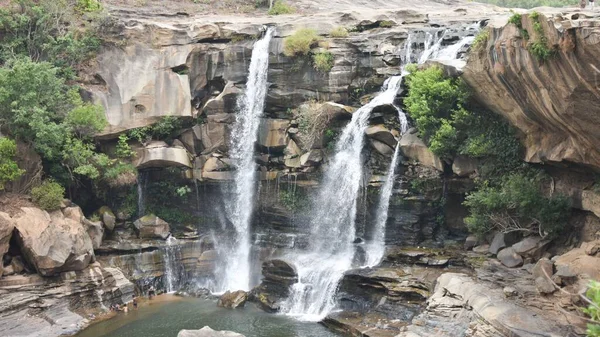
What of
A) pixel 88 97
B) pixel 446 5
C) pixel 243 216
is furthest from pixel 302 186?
pixel 446 5

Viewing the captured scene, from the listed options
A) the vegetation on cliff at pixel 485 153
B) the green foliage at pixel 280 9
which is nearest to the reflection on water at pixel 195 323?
the vegetation on cliff at pixel 485 153

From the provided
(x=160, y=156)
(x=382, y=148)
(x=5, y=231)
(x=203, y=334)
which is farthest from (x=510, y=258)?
(x=5, y=231)

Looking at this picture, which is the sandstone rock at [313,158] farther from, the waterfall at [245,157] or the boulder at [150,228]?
the boulder at [150,228]

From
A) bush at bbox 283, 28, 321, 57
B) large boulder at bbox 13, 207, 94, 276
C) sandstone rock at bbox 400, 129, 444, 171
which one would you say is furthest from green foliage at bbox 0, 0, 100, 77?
sandstone rock at bbox 400, 129, 444, 171

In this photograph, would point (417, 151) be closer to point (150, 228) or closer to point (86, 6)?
point (150, 228)

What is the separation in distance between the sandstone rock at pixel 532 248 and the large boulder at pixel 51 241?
15957 mm

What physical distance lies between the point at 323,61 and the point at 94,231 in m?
12.6

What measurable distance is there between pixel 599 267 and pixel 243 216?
15905 mm

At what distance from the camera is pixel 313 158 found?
25016 millimetres

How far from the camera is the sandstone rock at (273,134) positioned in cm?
2619

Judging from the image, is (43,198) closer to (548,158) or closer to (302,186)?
(302,186)

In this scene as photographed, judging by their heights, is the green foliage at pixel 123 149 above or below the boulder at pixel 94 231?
above

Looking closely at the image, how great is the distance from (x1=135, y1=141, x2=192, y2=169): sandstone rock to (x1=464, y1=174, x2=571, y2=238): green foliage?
13235 mm

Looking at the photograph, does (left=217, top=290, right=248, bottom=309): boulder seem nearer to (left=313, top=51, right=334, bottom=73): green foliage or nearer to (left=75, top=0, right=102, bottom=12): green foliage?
(left=313, top=51, right=334, bottom=73): green foliage
